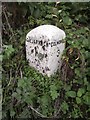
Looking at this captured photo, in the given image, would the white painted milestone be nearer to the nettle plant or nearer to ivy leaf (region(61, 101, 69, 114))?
the nettle plant

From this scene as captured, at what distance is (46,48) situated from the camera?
2703mm

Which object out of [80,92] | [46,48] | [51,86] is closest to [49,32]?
[46,48]

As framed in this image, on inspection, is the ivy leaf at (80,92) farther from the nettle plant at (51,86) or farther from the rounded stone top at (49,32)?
the rounded stone top at (49,32)

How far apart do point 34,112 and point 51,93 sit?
0.72 feet

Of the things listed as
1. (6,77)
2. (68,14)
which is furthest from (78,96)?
(68,14)

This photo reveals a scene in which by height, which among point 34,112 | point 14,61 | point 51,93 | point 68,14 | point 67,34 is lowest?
point 34,112

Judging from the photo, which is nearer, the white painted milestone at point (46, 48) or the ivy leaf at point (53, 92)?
the ivy leaf at point (53, 92)

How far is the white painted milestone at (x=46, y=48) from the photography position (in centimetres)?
270

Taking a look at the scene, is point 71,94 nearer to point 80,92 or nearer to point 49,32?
point 80,92

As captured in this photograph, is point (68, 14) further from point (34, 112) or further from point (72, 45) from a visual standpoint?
point (34, 112)

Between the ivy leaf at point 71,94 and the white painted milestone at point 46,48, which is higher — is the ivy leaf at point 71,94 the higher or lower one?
the lower one

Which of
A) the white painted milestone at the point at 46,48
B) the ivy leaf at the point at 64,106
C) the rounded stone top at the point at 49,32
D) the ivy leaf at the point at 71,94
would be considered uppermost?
the rounded stone top at the point at 49,32

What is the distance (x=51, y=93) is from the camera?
8.42 feet

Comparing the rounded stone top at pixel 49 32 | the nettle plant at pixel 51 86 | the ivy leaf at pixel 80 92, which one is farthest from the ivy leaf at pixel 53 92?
the rounded stone top at pixel 49 32
